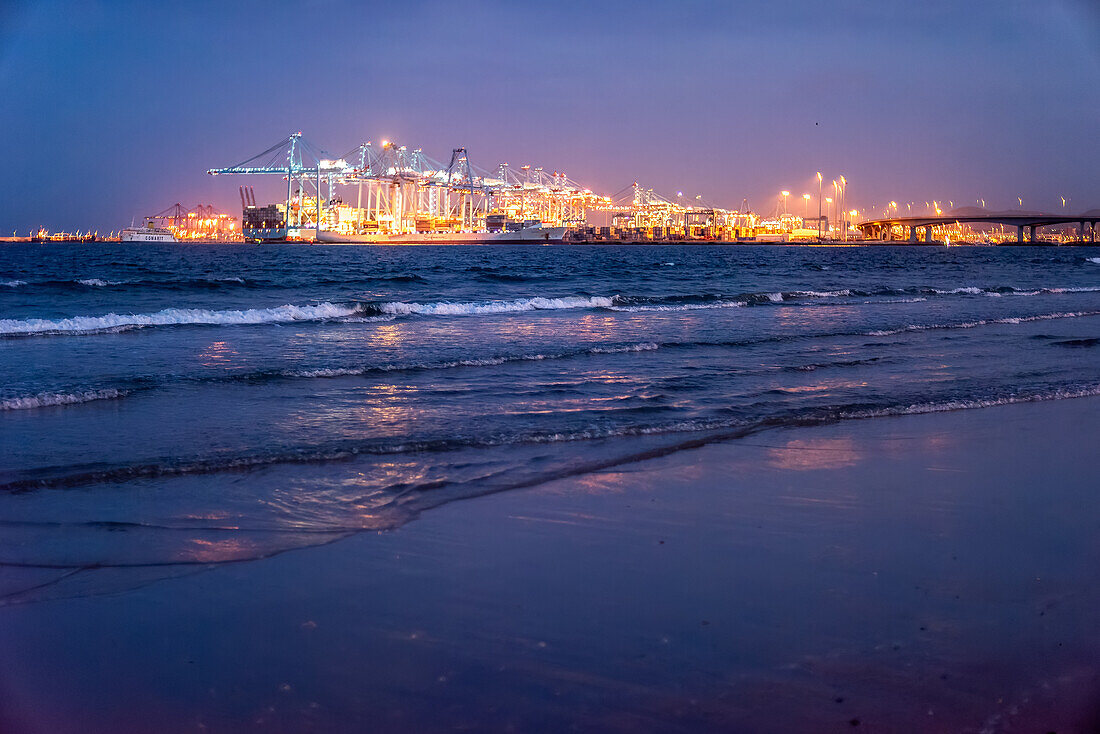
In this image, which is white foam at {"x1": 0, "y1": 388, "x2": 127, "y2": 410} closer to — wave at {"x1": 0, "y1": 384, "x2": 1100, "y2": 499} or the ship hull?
wave at {"x1": 0, "y1": 384, "x2": 1100, "y2": 499}

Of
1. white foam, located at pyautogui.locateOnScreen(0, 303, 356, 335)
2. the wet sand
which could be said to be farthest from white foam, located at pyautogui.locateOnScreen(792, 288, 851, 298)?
the wet sand

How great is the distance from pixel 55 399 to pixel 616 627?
5.95 m

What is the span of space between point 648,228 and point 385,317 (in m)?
140

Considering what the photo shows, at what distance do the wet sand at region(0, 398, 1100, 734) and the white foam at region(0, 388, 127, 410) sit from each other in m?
4.36

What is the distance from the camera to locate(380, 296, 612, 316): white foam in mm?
17922

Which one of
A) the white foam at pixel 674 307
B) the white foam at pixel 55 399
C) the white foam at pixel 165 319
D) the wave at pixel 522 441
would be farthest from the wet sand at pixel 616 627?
the white foam at pixel 674 307

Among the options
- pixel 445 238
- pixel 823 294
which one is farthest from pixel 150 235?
pixel 823 294

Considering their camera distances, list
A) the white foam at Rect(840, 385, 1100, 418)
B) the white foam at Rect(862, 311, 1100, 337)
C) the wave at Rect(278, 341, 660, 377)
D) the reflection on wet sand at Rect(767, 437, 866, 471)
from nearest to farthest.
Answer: the reflection on wet sand at Rect(767, 437, 866, 471) < the white foam at Rect(840, 385, 1100, 418) < the wave at Rect(278, 341, 660, 377) < the white foam at Rect(862, 311, 1100, 337)

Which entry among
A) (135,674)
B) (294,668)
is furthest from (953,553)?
(135,674)

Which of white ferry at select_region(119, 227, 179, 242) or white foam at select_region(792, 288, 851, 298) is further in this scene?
white ferry at select_region(119, 227, 179, 242)

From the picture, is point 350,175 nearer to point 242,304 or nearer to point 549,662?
point 242,304

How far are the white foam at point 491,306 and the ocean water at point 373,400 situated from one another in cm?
39

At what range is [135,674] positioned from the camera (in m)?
2.60

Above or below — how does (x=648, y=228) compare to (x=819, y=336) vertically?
above
